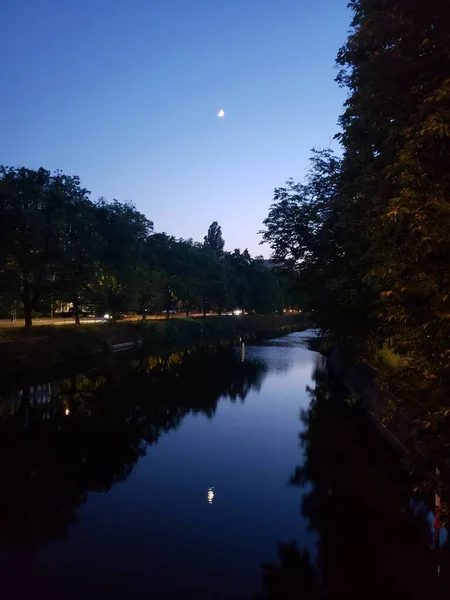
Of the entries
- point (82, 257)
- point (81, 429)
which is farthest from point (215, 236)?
point (81, 429)

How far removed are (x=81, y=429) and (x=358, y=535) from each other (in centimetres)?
1383

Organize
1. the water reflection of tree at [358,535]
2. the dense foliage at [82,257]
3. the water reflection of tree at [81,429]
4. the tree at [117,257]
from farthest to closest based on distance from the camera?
the tree at [117,257] → the dense foliage at [82,257] → the water reflection of tree at [81,429] → the water reflection of tree at [358,535]

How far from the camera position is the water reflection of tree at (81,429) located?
13536mm

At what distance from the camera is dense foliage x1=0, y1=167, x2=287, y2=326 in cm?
4047

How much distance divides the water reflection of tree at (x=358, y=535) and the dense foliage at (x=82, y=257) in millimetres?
30408

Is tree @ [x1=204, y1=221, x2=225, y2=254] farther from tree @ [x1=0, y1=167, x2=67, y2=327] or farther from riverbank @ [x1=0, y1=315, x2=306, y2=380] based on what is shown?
tree @ [x1=0, y1=167, x2=67, y2=327]

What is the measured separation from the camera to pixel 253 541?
11.6 metres

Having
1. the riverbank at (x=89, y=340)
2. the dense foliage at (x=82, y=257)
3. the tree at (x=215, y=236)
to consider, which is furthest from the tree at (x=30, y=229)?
the tree at (x=215, y=236)

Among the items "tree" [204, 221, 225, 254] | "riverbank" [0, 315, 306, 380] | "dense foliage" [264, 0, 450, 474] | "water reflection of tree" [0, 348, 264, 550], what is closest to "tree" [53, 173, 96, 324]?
"riverbank" [0, 315, 306, 380]

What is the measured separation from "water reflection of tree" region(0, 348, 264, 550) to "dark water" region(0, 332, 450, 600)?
0.08 m

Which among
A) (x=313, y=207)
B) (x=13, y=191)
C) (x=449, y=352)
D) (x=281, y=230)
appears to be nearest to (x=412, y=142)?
(x=449, y=352)

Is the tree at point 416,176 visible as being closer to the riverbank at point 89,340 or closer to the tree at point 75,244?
the riverbank at point 89,340

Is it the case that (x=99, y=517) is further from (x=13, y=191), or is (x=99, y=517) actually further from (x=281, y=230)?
(x=13, y=191)

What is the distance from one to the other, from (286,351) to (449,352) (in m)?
52.6
